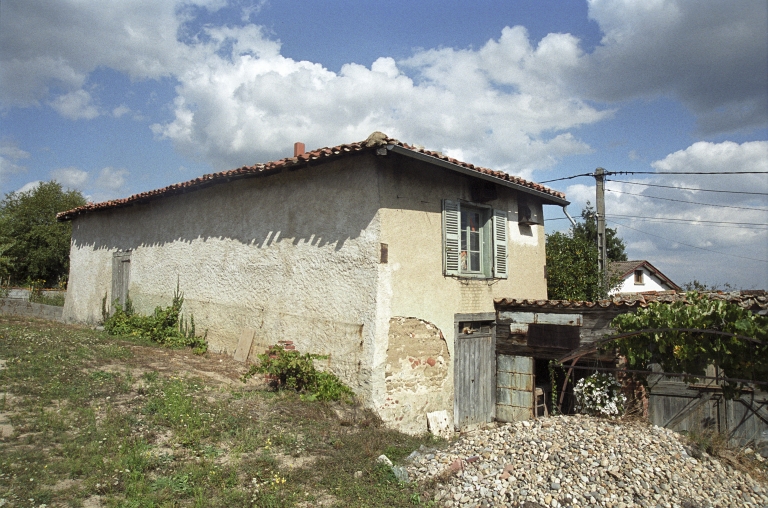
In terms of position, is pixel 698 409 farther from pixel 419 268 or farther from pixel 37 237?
pixel 37 237

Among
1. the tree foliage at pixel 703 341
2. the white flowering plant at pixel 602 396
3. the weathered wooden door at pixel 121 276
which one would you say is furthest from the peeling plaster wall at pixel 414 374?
the weathered wooden door at pixel 121 276

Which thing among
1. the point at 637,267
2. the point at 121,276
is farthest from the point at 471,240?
the point at 637,267

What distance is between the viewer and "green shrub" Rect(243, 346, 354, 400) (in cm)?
815

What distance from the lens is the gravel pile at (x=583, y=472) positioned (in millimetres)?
5367

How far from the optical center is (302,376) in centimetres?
835

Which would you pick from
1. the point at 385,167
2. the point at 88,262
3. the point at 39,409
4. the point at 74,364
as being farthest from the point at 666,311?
the point at 88,262

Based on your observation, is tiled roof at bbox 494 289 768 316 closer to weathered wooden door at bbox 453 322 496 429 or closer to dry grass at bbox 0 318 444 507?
weathered wooden door at bbox 453 322 496 429

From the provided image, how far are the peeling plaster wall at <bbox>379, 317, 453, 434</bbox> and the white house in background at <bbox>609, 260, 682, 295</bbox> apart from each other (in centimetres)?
2226

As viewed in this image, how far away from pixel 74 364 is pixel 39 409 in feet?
8.12

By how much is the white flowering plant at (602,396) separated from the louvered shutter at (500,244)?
273 centimetres

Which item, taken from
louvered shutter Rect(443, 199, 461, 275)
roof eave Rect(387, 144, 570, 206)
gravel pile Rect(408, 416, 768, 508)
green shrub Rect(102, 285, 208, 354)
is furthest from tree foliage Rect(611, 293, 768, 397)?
green shrub Rect(102, 285, 208, 354)

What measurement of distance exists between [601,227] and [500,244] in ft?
20.1

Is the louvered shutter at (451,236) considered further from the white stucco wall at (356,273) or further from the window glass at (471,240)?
the window glass at (471,240)

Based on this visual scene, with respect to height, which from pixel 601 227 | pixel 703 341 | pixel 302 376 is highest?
pixel 601 227
